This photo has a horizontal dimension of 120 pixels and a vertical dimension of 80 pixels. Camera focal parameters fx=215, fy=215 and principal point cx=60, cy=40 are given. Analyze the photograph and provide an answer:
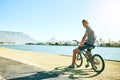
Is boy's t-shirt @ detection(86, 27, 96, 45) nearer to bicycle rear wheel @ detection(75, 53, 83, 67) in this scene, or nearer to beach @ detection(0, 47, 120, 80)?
beach @ detection(0, 47, 120, 80)

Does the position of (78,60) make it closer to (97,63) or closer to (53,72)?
(97,63)

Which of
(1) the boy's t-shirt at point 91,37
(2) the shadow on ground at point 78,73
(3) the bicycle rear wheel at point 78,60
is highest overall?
(1) the boy's t-shirt at point 91,37

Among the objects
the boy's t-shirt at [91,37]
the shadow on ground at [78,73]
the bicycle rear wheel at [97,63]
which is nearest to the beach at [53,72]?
the shadow on ground at [78,73]

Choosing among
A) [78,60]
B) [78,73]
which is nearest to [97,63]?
[78,73]

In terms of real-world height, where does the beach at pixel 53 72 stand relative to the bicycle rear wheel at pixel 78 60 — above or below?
below

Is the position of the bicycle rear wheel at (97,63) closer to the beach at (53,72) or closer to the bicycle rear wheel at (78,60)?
the beach at (53,72)

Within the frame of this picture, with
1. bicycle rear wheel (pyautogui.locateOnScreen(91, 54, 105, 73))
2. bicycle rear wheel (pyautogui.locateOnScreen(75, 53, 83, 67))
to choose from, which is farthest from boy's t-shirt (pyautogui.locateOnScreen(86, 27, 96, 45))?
bicycle rear wheel (pyautogui.locateOnScreen(75, 53, 83, 67))

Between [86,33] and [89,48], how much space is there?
0.67 meters

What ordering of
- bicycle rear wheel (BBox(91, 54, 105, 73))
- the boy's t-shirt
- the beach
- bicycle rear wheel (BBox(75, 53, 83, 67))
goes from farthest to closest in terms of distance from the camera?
1. bicycle rear wheel (BBox(75, 53, 83, 67))
2. the boy's t-shirt
3. bicycle rear wheel (BBox(91, 54, 105, 73))
4. the beach

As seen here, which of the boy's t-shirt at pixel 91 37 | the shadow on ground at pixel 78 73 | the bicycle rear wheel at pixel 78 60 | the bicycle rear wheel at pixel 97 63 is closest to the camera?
the shadow on ground at pixel 78 73

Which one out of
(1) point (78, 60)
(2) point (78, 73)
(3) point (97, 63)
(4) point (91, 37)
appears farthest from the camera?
(1) point (78, 60)

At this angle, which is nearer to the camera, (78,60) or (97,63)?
(97,63)

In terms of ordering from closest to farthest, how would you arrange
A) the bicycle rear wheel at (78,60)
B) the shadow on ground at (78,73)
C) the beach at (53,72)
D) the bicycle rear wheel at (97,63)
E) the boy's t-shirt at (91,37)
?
the beach at (53,72), the shadow on ground at (78,73), the bicycle rear wheel at (97,63), the boy's t-shirt at (91,37), the bicycle rear wheel at (78,60)

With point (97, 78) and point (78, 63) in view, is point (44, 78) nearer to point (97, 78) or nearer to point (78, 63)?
point (97, 78)
